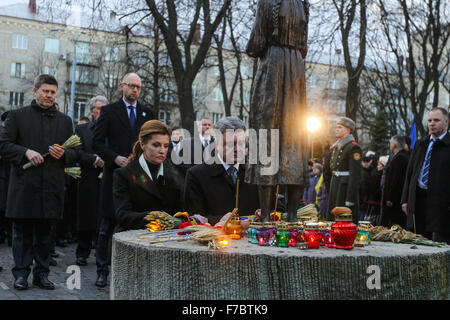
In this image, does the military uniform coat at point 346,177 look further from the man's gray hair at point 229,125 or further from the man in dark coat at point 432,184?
the man's gray hair at point 229,125

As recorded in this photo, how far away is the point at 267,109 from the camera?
4.32 meters

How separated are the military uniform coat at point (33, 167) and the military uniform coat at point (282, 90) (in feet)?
8.90

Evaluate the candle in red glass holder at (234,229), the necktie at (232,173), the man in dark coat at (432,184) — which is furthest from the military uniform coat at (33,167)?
the man in dark coat at (432,184)

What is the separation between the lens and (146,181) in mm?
4695

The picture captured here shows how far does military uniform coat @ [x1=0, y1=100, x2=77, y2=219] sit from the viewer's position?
5.84 meters

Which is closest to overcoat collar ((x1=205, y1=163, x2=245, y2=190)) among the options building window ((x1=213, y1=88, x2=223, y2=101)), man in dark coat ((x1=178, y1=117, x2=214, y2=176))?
man in dark coat ((x1=178, y1=117, x2=214, y2=176))

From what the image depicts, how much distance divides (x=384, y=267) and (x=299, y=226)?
0.67 meters

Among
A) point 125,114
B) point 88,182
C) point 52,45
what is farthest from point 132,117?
point 52,45

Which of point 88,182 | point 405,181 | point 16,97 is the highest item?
point 16,97

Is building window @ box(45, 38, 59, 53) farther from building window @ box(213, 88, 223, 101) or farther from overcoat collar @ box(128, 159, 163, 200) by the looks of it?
A: overcoat collar @ box(128, 159, 163, 200)

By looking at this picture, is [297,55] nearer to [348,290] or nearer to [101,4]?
[348,290]

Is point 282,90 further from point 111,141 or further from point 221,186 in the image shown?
point 111,141

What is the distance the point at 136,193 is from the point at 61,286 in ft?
7.26

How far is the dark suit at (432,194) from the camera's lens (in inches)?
248
